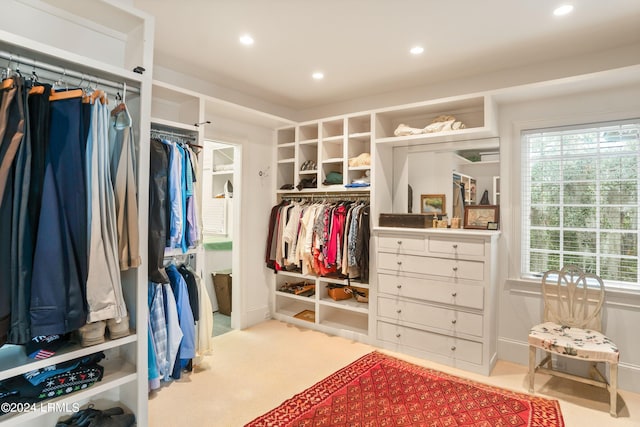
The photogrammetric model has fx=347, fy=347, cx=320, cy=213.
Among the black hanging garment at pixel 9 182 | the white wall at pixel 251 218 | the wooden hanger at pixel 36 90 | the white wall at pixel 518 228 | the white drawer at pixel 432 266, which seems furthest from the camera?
the white wall at pixel 251 218

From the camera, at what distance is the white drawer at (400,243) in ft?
10.9

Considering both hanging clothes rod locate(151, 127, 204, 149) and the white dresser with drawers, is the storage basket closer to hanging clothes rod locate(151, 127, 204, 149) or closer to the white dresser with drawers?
the white dresser with drawers

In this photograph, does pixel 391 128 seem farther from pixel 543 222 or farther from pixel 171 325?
pixel 171 325

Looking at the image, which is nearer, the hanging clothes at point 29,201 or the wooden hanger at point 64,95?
the hanging clothes at point 29,201

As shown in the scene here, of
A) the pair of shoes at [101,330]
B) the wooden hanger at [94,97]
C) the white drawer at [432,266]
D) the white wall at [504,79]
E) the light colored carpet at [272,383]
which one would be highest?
the white wall at [504,79]

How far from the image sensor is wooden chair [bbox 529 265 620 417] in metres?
2.47

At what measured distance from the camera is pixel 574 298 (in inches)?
115

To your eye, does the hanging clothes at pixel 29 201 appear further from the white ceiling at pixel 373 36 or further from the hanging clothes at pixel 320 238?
the hanging clothes at pixel 320 238

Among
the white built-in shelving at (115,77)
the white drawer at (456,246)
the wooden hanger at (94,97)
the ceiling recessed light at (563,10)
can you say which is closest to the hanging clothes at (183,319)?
the white built-in shelving at (115,77)

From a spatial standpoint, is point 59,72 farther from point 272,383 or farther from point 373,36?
point 272,383

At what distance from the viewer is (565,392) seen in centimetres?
273

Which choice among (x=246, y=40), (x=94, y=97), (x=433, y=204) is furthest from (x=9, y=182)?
(x=433, y=204)

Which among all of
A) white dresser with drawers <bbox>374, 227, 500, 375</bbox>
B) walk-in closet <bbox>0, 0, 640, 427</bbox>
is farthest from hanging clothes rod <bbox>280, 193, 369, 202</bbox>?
white dresser with drawers <bbox>374, 227, 500, 375</bbox>

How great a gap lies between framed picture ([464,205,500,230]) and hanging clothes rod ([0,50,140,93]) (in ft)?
9.78
